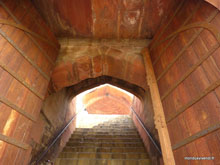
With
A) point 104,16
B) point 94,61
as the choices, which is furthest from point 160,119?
point 104,16

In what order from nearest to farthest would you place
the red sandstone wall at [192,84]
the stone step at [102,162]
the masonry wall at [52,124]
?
1. the red sandstone wall at [192,84]
2. the masonry wall at [52,124]
3. the stone step at [102,162]

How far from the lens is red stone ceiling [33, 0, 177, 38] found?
2.46 metres

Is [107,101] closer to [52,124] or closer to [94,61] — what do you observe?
[52,124]

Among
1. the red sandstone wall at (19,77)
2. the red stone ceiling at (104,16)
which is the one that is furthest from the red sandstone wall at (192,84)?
the red sandstone wall at (19,77)

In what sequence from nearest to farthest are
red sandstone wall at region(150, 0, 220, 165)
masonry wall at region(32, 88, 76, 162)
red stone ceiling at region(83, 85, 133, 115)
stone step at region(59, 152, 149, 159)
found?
red sandstone wall at region(150, 0, 220, 165)
masonry wall at region(32, 88, 76, 162)
stone step at region(59, 152, 149, 159)
red stone ceiling at region(83, 85, 133, 115)

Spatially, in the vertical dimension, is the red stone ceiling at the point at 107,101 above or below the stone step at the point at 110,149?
above

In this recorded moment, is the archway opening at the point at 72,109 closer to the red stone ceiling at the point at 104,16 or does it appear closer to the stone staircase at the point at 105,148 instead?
the stone staircase at the point at 105,148

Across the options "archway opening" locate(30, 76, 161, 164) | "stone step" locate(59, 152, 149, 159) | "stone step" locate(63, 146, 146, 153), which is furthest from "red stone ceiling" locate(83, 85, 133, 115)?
"stone step" locate(59, 152, 149, 159)

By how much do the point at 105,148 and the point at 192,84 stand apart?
3.04 metres

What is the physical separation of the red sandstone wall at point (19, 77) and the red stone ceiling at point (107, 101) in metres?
7.19

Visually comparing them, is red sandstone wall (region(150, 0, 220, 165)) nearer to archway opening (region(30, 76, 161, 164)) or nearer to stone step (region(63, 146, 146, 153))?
archway opening (region(30, 76, 161, 164))

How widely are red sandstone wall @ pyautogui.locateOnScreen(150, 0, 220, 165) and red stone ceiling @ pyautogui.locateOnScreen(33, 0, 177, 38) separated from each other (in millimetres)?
504

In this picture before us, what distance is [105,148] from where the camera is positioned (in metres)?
3.92

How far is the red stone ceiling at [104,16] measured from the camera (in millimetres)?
2459
